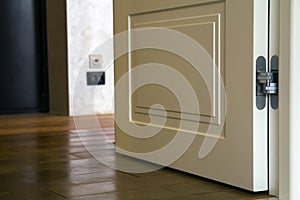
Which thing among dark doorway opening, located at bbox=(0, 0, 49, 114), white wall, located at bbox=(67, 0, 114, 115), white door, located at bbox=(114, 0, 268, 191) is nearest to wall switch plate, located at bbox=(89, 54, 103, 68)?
white wall, located at bbox=(67, 0, 114, 115)

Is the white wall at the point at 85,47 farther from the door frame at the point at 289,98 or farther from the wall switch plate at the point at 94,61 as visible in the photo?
the door frame at the point at 289,98

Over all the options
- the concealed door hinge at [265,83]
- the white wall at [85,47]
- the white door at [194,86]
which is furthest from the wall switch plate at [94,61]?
the concealed door hinge at [265,83]

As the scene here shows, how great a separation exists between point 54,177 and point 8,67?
77.5 inches

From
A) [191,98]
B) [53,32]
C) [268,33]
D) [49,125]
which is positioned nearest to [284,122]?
[268,33]

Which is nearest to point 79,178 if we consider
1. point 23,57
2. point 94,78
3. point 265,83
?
point 265,83

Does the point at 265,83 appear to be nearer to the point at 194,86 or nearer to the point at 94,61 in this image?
the point at 194,86

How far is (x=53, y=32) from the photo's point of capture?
129 inches

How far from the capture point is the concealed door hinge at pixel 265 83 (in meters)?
1.19

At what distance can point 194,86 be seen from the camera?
1.40 meters

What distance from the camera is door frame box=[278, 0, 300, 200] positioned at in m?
1.13

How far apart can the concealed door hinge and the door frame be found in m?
0.03

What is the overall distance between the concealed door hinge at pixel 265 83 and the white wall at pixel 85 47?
203cm

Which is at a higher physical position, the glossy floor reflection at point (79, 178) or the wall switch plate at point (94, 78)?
the wall switch plate at point (94, 78)

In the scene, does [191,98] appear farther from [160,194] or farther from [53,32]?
[53,32]
